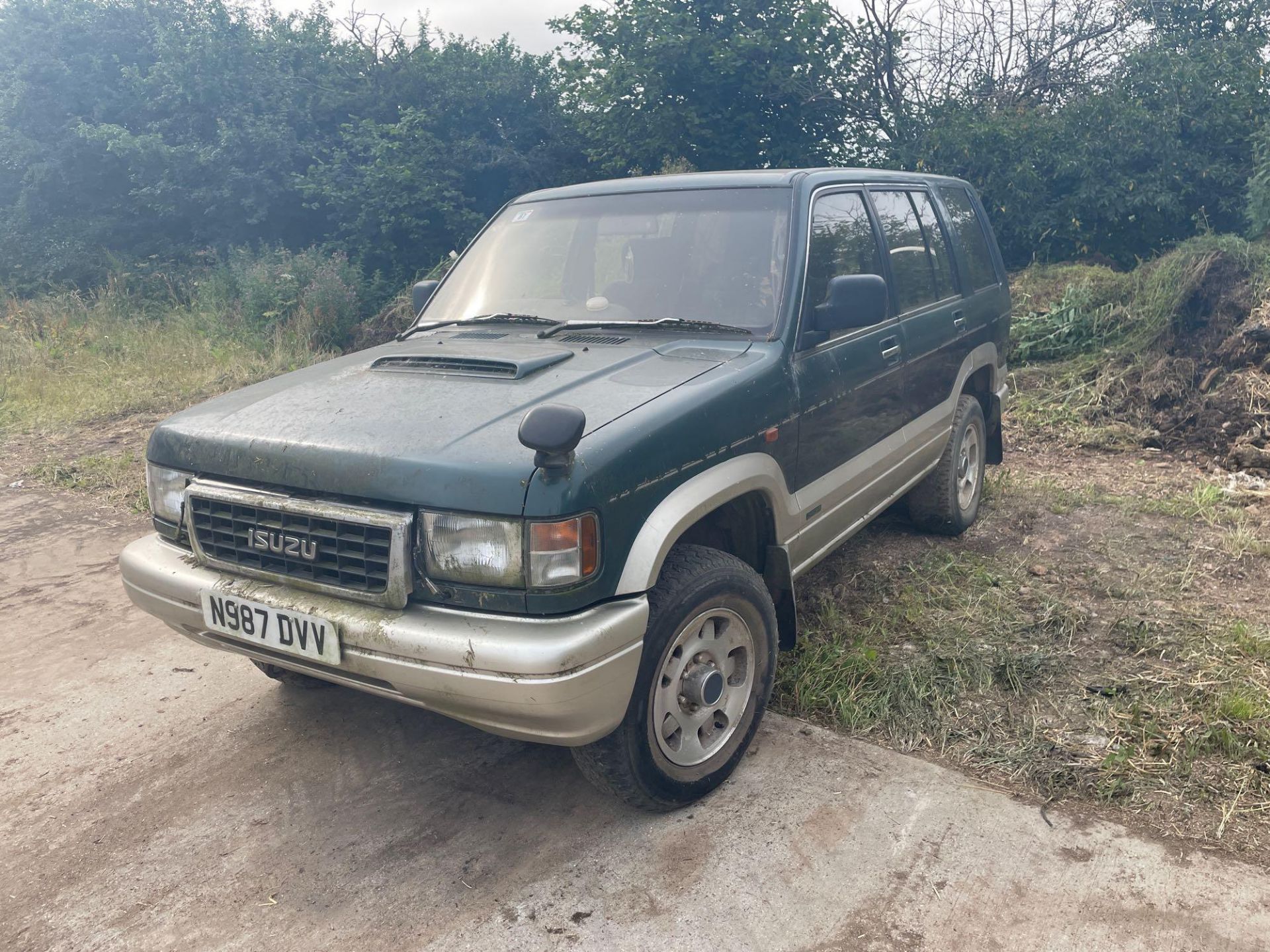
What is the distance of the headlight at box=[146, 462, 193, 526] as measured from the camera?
3.04m

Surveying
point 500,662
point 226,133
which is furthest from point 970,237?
point 226,133

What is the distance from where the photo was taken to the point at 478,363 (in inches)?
124

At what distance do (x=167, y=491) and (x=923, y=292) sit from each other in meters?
3.31

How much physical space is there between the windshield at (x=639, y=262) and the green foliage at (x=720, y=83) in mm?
10254

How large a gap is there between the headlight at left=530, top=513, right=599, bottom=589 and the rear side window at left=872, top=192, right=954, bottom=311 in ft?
7.70

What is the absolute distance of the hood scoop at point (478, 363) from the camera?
121 inches

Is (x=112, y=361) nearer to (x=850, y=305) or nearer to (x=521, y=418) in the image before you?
(x=521, y=418)

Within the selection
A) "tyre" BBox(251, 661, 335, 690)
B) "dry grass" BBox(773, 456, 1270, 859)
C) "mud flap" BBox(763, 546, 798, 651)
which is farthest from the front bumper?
"dry grass" BBox(773, 456, 1270, 859)

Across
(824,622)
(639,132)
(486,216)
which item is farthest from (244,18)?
→ (824,622)

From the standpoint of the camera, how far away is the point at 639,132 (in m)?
14.7

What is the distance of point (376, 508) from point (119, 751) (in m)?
1.69

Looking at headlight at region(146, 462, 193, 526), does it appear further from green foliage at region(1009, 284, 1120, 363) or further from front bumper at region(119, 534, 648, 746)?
green foliage at region(1009, 284, 1120, 363)

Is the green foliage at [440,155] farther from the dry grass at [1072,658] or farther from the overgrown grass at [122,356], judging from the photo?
the dry grass at [1072,658]

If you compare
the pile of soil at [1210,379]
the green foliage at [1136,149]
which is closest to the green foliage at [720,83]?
the green foliage at [1136,149]
